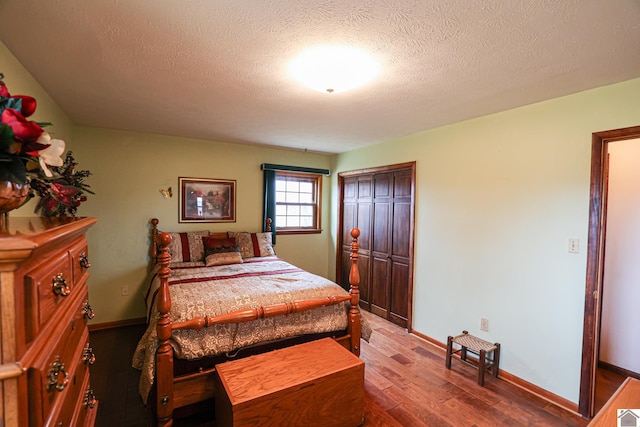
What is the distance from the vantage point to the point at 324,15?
1417 mm

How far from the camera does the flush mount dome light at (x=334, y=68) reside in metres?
1.76

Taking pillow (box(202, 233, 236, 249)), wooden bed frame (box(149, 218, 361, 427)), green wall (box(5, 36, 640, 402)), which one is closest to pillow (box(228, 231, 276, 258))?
pillow (box(202, 233, 236, 249))

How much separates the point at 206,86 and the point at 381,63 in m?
1.30

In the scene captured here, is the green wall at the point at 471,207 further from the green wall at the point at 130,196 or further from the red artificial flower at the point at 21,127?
the red artificial flower at the point at 21,127

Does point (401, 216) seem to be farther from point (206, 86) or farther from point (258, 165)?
point (206, 86)

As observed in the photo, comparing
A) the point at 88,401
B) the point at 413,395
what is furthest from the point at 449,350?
the point at 88,401

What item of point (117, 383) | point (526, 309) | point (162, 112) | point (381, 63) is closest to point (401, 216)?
point (526, 309)

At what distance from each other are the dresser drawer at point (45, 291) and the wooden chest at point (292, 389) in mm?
1127

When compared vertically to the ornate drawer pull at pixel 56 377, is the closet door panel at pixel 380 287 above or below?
below

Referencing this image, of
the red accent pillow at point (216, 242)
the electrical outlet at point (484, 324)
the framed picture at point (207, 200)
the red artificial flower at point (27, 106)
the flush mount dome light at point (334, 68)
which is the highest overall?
the flush mount dome light at point (334, 68)

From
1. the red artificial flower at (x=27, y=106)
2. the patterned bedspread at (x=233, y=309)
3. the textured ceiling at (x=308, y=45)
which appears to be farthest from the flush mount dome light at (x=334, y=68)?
the patterned bedspread at (x=233, y=309)

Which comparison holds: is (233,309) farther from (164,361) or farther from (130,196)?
(130,196)

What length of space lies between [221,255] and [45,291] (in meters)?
2.87

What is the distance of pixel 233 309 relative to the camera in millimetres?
2127
